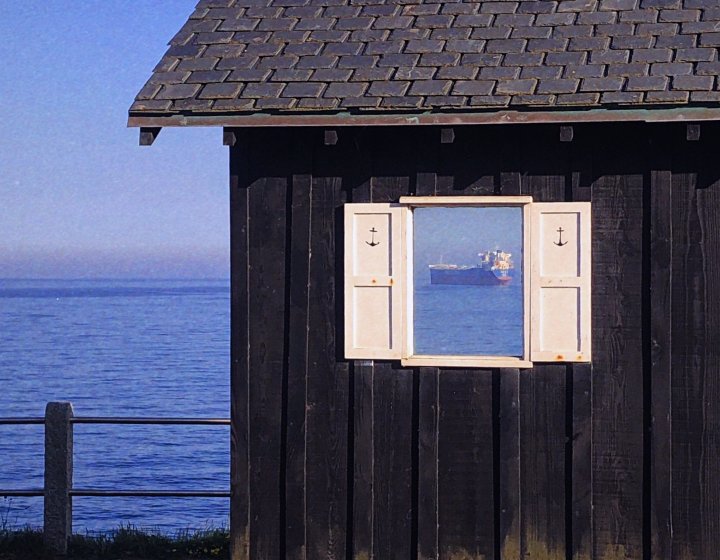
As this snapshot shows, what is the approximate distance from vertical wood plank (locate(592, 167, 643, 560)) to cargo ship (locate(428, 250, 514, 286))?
61.7 metres

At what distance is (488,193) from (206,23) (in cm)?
235

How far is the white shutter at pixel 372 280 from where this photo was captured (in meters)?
8.02

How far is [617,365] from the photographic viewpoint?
786 cm

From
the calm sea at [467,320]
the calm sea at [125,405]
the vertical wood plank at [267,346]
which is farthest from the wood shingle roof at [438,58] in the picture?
the calm sea at [467,320]

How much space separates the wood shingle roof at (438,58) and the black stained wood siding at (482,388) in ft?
1.02

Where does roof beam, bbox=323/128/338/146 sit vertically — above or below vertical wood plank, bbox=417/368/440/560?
above

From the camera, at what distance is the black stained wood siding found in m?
7.79

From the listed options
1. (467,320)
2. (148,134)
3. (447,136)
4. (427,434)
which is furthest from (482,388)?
(467,320)

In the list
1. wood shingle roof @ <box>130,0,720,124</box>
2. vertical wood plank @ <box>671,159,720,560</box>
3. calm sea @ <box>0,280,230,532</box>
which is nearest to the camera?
wood shingle roof @ <box>130,0,720,124</box>

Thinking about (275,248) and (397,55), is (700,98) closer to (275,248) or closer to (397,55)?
(397,55)

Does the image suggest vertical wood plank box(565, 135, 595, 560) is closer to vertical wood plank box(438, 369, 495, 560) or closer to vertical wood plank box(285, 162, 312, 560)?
vertical wood plank box(438, 369, 495, 560)

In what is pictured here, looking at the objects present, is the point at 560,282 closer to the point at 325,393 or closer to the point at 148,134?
the point at 325,393

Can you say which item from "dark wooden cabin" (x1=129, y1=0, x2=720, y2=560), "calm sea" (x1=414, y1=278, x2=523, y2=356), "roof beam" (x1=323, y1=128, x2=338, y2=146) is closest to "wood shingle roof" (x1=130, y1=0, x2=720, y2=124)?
"dark wooden cabin" (x1=129, y1=0, x2=720, y2=560)

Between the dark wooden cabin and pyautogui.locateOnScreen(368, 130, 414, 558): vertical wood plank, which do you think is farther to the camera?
pyautogui.locateOnScreen(368, 130, 414, 558): vertical wood plank
